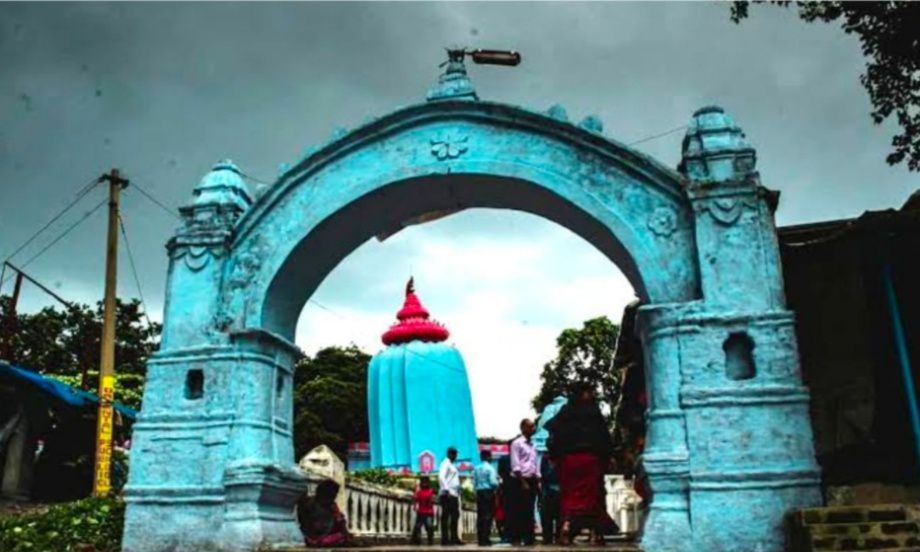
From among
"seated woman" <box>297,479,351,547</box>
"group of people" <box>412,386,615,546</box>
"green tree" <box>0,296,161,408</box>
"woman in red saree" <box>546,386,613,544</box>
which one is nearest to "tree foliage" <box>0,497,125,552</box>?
"seated woman" <box>297,479,351,547</box>

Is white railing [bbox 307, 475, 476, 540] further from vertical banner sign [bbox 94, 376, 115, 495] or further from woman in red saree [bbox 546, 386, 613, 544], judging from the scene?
vertical banner sign [bbox 94, 376, 115, 495]

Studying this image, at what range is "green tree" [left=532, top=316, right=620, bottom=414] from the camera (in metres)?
34.2

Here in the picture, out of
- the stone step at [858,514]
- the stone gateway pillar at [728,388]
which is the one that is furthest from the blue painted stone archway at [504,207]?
the stone step at [858,514]

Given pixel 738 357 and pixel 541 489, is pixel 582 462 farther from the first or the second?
pixel 541 489

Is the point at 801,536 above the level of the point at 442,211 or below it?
below

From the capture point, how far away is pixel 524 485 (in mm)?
8828

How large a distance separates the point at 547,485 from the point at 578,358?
86.9ft

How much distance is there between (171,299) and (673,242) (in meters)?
4.72

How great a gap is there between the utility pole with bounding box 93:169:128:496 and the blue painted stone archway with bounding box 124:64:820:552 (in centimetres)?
621

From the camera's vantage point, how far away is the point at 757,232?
268 inches

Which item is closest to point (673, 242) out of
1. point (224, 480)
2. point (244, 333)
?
point (244, 333)

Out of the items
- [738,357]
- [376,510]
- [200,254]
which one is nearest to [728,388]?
[738,357]

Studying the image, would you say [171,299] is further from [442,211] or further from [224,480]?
[442,211]

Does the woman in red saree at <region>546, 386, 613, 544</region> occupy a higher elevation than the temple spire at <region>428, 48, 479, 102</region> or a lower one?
lower
